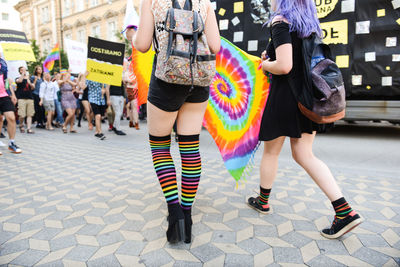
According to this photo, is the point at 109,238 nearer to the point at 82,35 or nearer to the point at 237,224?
the point at 237,224

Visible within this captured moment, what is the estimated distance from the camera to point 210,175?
379cm

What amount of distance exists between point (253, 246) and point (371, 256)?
744mm

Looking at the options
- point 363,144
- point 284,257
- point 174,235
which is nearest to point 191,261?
point 174,235

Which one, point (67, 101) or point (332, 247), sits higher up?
point (67, 101)

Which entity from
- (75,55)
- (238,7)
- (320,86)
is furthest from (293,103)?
(75,55)

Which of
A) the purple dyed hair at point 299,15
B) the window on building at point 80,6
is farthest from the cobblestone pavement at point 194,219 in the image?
the window on building at point 80,6

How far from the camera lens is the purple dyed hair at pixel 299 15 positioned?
2.08m

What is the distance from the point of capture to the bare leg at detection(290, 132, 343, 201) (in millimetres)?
2182

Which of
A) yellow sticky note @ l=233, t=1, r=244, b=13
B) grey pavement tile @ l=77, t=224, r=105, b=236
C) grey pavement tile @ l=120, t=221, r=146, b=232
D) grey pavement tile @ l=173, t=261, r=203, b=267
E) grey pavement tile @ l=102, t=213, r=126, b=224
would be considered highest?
yellow sticky note @ l=233, t=1, r=244, b=13

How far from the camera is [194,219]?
2475 millimetres

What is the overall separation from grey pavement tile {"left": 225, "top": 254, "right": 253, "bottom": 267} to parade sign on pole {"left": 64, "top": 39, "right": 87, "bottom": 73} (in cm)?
→ 1151

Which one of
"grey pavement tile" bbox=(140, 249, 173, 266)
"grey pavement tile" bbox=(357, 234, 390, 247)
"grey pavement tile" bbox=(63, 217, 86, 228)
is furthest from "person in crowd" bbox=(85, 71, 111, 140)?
"grey pavement tile" bbox=(357, 234, 390, 247)

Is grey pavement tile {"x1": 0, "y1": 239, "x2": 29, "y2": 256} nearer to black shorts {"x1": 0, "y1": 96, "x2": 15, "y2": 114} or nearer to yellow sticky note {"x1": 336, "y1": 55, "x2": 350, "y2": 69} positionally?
black shorts {"x1": 0, "y1": 96, "x2": 15, "y2": 114}

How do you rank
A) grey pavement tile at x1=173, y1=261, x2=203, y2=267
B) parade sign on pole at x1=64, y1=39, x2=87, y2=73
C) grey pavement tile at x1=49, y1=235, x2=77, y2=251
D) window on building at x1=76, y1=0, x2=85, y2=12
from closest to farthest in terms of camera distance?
grey pavement tile at x1=173, y1=261, x2=203, y2=267, grey pavement tile at x1=49, y1=235, x2=77, y2=251, parade sign on pole at x1=64, y1=39, x2=87, y2=73, window on building at x1=76, y1=0, x2=85, y2=12
